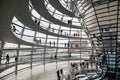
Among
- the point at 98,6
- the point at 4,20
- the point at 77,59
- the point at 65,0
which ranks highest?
the point at 65,0

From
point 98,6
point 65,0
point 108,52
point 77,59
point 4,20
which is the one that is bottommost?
point 77,59

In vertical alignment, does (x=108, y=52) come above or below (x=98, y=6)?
below

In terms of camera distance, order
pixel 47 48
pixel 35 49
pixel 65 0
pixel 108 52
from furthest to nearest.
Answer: pixel 47 48 < pixel 35 49 < pixel 65 0 < pixel 108 52

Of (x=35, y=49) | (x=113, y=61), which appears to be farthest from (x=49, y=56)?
(x=113, y=61)

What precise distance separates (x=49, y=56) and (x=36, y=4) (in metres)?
16.4

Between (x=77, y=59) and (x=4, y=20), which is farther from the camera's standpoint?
(x=77, y=59)

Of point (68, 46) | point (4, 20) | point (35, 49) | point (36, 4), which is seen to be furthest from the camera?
point (68, 46)

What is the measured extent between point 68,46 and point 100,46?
→ 18.6m

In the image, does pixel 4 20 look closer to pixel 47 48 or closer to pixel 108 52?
pixel 108 52

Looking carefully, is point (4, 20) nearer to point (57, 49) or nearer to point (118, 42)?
point (118, 42)

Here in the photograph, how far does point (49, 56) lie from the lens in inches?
1185

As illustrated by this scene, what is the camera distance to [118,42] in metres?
12.4

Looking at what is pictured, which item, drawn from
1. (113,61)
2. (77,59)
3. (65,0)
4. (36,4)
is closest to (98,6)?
(113,61)

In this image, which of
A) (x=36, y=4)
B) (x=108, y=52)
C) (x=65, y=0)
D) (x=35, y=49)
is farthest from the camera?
(x=35, y=49)
